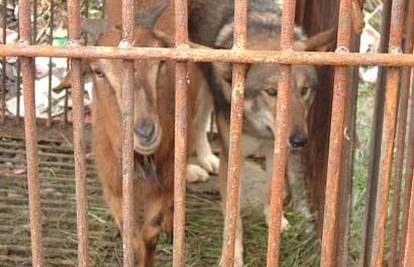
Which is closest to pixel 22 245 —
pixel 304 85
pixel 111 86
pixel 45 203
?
pixel 45 203

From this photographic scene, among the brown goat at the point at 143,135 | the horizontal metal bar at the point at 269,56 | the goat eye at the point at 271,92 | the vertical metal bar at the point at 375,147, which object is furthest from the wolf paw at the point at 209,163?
the horizontal metal bar at the point at 269,56

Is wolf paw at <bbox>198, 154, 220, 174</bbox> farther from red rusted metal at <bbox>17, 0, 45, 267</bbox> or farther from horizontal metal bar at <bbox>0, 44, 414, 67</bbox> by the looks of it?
horizontal metal bar at <bbox>0, 44, 414, 67</bbox>

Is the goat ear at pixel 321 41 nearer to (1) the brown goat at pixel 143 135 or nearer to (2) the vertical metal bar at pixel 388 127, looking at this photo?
(1) the brown goat at pixel 143 135

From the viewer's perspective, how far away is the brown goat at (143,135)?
3.25m

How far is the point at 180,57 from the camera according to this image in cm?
210

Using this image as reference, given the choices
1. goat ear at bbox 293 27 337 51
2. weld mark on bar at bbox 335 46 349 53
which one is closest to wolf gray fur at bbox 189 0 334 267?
goat ear at bbox 293 27 337 51

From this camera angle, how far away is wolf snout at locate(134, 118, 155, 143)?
10.4 ft

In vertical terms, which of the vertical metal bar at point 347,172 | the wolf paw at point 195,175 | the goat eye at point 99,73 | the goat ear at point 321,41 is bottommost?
the wolf paw at point 195,175

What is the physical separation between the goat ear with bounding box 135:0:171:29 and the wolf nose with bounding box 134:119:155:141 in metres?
0.45

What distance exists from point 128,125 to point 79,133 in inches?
5.2

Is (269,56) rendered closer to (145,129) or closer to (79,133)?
(79,133)

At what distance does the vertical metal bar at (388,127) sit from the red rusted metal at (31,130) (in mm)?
874

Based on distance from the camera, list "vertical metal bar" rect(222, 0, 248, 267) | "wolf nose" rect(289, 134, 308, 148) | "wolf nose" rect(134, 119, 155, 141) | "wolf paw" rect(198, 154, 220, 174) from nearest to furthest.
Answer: "vertical metal bar" rect(222, 0, 248, 267) → "wolf nose" rect(134, 119, 155, 141) → "wolf nose" rect(289, 134, 308, 148) → "wolf paw" rect(198, 154, 220, 174)

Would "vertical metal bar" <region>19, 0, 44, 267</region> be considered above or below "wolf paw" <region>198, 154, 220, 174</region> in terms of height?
above
